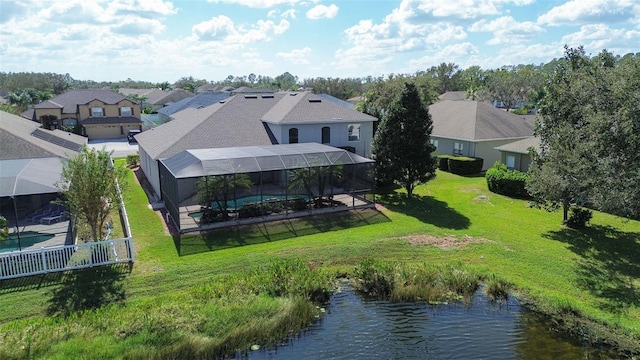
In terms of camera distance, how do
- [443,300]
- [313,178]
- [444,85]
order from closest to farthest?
[443,300], [313,178], [444,85]

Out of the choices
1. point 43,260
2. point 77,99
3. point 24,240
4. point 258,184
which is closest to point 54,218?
point 24,240

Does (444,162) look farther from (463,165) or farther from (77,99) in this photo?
(77,99)

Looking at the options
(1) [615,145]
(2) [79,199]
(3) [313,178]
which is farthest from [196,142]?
(1) [615,145]

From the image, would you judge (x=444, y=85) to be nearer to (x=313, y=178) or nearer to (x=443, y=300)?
(x=313, y=178)

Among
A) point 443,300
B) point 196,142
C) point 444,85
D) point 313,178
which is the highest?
point 444,85

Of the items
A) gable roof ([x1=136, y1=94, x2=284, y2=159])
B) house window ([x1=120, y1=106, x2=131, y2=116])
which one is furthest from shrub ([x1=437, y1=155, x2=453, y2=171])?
house window ([x1=120, y1=106, x2=131, y2=116])

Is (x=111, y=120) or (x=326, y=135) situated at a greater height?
(x=111, y=120)
